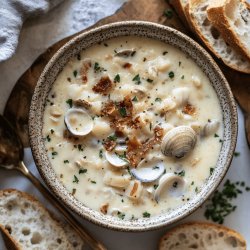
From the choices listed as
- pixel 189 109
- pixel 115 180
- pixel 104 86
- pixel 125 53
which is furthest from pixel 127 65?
pixel 115 180

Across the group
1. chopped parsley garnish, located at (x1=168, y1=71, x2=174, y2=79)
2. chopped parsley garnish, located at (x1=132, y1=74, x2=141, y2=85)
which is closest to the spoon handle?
chopped parsley garnish, located at (x1=132, y1=74, x2=141, y2=85)

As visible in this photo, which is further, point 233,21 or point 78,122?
point 233,21

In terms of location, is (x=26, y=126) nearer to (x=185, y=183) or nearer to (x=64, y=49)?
(x=64, y=49)

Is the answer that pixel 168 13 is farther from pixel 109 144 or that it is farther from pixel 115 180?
Answer: pixel 115 180

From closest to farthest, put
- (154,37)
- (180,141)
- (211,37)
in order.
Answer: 1. (180,141)
2. (154,37)
3. (211,37)

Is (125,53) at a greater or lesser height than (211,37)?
lesser

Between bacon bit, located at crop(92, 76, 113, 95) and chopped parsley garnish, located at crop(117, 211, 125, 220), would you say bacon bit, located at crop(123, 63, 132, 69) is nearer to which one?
bacon bit, located at crop(92, 76, 113, 95)
